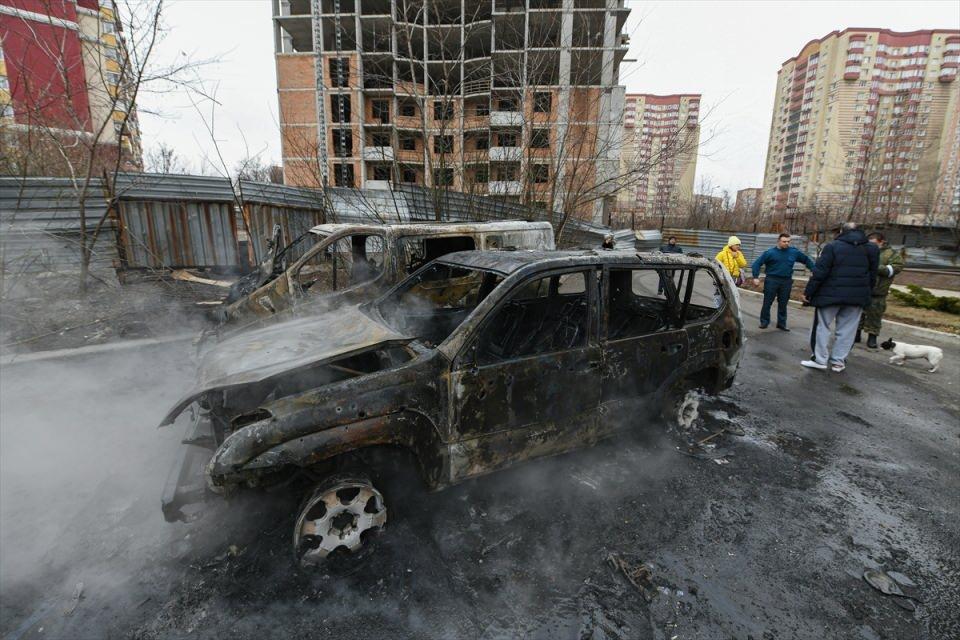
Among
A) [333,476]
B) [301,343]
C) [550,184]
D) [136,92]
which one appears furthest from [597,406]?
[136,92]

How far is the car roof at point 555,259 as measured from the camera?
Answer: 2.88m

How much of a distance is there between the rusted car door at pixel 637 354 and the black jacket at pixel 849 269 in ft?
10.2

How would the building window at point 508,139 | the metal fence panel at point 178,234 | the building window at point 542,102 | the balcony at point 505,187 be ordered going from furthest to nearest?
the metal fence panel at point 178,234
the balcony at point 505,187
the building window at point 508,139
the building window at point 542,102

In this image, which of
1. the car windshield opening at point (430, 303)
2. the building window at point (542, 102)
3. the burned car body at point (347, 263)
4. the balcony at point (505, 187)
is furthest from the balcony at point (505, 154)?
the car windshield opening at point (430, 303)

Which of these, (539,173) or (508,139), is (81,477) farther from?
(508,139)

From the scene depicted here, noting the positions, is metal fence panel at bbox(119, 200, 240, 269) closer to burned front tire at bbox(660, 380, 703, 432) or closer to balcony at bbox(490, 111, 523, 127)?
balcony at bbox(490, 111, 523, 127)

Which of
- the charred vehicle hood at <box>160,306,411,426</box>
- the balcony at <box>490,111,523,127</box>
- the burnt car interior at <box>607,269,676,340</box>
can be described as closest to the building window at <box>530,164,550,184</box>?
the balcony at <box>490,111,523,127</box>

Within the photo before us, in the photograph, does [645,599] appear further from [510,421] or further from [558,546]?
[510,421]

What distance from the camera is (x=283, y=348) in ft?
9.23

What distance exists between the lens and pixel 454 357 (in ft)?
8.12

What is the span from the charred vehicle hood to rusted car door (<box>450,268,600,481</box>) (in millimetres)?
576

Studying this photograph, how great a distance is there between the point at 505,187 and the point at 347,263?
457 centimetres

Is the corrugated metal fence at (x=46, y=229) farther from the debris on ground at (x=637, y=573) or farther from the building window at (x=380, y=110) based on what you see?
Result: the debris on ground at (x=637, y=573)

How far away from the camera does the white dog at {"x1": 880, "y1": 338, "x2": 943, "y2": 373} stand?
562 cm
